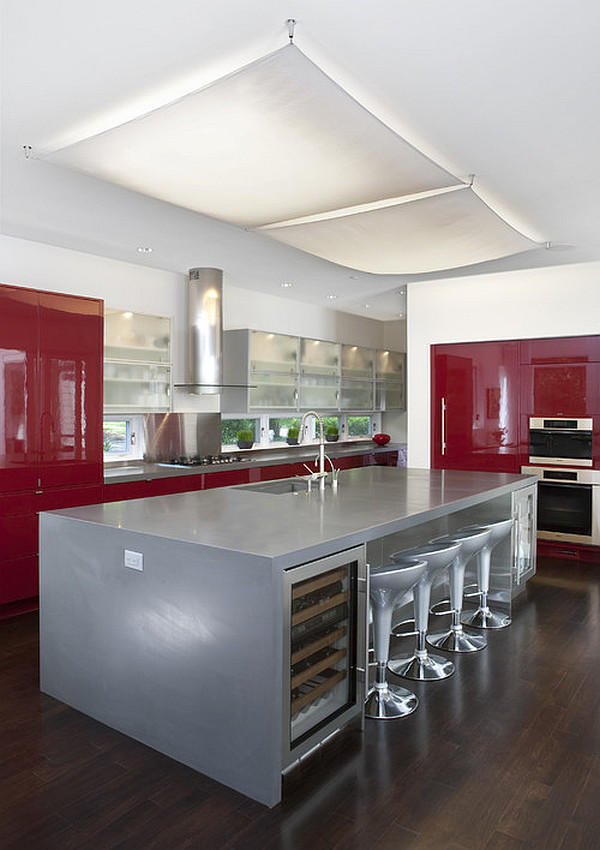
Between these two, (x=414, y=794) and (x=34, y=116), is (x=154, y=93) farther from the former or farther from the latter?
(x=414, y=794)

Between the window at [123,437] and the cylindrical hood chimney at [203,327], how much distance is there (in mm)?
668

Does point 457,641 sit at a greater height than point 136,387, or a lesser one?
lesser

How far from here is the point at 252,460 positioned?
6.55 m

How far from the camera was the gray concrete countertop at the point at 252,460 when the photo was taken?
→ 5262 millimetres

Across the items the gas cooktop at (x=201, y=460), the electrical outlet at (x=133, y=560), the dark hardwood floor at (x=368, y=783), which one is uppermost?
the gas cooktop at (x=201, y=460)

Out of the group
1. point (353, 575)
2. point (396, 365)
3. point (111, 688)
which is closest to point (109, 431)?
point (111, 688)

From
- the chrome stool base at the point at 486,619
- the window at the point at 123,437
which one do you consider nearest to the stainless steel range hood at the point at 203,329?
the window at the point at 123,437

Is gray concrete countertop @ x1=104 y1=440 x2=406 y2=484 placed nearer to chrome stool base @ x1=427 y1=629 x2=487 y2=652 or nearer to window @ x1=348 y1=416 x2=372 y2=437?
window @ x1=348 y1=416 x2=372 y2=437

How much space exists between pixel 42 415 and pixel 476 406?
4.21m

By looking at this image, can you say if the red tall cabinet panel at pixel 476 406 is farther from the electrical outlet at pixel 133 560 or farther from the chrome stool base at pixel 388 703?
the electrical outlet at pixel 133 560

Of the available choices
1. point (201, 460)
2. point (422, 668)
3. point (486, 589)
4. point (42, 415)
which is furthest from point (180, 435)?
point (422, 668)

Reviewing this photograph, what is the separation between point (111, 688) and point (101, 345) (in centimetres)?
284

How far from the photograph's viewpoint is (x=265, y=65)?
2.14m

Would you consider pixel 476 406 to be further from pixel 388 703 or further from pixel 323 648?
pixel 323 648
